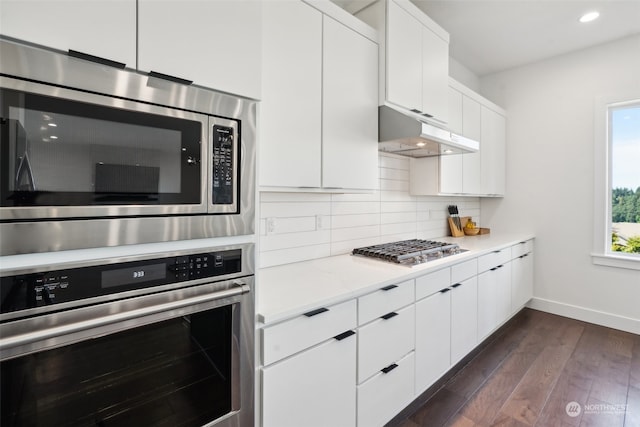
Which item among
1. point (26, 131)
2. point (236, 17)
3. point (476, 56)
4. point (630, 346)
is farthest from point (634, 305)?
point (26, 131)

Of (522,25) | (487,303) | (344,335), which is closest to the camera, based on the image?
(344,335)

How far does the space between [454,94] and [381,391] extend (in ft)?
8.57

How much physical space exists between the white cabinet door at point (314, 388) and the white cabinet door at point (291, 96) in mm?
808

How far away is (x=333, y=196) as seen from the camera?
2281 millimetres

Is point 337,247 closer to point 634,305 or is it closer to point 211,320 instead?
point 211,320

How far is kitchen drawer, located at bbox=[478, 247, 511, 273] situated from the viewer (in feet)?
8.30

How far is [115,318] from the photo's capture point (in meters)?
0.84

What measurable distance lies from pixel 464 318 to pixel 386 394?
0.97 meters

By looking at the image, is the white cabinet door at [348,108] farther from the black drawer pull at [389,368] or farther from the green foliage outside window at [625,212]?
the green foliage outside window at [625,212]

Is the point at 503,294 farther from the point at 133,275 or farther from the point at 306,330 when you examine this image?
the point at 133,275

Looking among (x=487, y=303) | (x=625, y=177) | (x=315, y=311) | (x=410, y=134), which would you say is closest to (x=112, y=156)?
(x=315, y=311)

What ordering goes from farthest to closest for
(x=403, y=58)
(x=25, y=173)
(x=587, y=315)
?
(x=587, y=315)
(x=403, y=58)
(x=25, y=173)

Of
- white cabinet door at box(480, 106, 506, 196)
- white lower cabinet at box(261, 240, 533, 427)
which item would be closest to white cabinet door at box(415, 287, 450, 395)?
white lower cabinet at box(261, 240, 533, 427)

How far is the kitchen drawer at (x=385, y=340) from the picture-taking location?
154 centimetres
